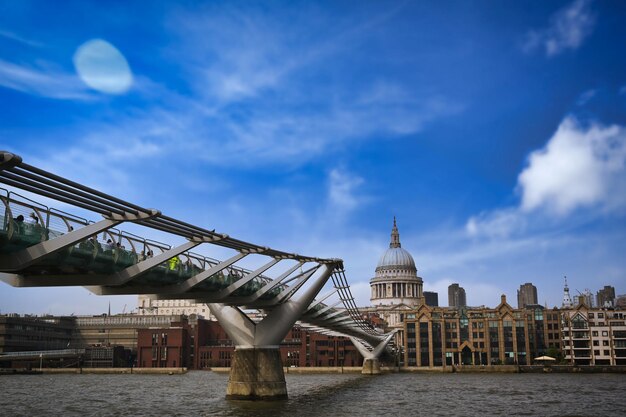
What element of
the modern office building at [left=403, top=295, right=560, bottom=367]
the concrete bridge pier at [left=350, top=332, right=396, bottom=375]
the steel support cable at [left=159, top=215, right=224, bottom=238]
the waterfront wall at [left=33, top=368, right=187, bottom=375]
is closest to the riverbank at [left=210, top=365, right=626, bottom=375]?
the concrete bridge pier at [left=350, top=332, right=396, bottom=375]

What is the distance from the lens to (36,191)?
20.4m

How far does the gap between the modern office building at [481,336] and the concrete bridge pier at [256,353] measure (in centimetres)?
8147

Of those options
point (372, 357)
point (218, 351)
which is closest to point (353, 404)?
point (372, 357)

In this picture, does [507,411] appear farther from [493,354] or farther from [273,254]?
[493,354]

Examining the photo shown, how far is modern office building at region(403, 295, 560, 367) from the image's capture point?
395ft

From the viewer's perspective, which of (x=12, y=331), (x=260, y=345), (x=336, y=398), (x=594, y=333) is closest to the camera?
(x=260, y=345)

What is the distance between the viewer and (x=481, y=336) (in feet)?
403

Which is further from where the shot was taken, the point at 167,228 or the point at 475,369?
the point at 475,369

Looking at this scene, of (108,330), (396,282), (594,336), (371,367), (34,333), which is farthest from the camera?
(396,282)

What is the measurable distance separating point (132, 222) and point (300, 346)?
113564mm

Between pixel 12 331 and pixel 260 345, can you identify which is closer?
pixel 260 345

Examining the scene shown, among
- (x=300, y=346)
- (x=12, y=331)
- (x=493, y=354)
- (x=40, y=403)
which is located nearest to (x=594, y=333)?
(x=493, y=354)

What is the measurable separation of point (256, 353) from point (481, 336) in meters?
85.1

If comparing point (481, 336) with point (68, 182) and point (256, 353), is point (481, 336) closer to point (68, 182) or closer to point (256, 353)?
point (256, 353)
